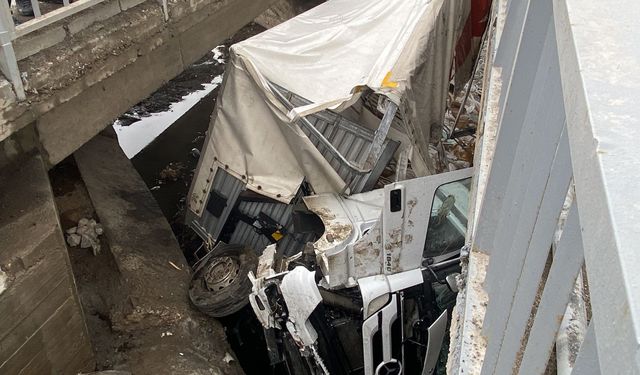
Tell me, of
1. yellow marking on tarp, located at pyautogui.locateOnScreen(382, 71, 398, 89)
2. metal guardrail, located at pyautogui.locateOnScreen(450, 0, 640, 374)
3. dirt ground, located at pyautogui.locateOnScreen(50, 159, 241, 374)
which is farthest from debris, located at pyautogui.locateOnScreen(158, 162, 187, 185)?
metal guardrail, located at pyautogui.locateOnScreen(450, 0, 640, 374)

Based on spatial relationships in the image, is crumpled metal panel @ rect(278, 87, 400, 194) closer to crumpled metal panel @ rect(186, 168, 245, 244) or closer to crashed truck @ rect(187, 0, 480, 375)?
crashed truck @ rect(187, 0, 480, 375)

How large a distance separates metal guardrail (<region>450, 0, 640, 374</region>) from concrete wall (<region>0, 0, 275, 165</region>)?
3.15 m

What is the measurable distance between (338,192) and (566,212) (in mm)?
4263

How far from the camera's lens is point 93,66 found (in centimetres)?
443

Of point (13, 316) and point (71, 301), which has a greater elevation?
point (13, 316)

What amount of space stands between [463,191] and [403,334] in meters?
1.31

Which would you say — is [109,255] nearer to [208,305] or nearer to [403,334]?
[208,305]

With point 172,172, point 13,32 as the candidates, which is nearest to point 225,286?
point 13,32

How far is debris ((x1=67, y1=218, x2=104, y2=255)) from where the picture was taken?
6023 millimetres

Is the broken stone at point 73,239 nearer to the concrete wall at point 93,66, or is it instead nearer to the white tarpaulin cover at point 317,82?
the white tarpaulin cover at point 317,82

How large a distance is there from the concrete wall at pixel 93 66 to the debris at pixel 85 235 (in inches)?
69.2

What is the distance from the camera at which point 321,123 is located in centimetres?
618

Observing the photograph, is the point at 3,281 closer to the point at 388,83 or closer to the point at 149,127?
the point at 388,83

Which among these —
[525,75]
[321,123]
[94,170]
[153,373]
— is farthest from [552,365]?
[94,170]
